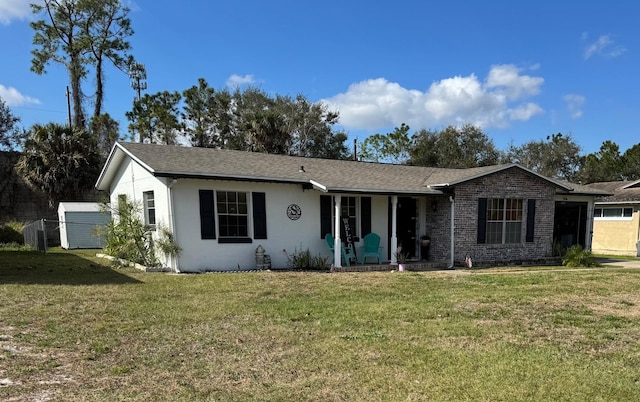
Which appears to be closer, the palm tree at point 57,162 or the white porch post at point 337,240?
the white porch post at point 337,240

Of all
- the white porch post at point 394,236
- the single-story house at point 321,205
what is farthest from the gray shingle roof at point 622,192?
the white porch post at point 394,236

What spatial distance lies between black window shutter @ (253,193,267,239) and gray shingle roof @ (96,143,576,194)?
0.65 m

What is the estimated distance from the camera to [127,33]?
3284 centimetres

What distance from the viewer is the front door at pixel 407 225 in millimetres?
14766

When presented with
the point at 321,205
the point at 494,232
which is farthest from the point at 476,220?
the point at 321,205

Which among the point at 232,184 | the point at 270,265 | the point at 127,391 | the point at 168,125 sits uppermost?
the point at 168,125

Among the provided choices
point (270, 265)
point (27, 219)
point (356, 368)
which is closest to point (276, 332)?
point (356, 368)

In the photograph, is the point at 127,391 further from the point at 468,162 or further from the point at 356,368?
the point at 468,162

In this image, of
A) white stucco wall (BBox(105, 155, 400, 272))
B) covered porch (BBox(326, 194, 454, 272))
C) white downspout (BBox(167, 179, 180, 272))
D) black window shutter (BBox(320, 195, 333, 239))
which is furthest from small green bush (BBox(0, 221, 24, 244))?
covered porch (BBox(326, 194, 454, 272))

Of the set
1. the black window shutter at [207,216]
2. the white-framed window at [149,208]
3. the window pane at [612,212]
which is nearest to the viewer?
the black window shutter at [207,216]

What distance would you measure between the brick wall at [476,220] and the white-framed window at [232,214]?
6.68 m

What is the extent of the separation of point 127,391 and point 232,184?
325 inches

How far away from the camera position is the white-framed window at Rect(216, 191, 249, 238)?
1166 cm

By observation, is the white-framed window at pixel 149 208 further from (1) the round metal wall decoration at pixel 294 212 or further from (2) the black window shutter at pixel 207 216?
(1) the round metal wall decoration at pixel 294 212
